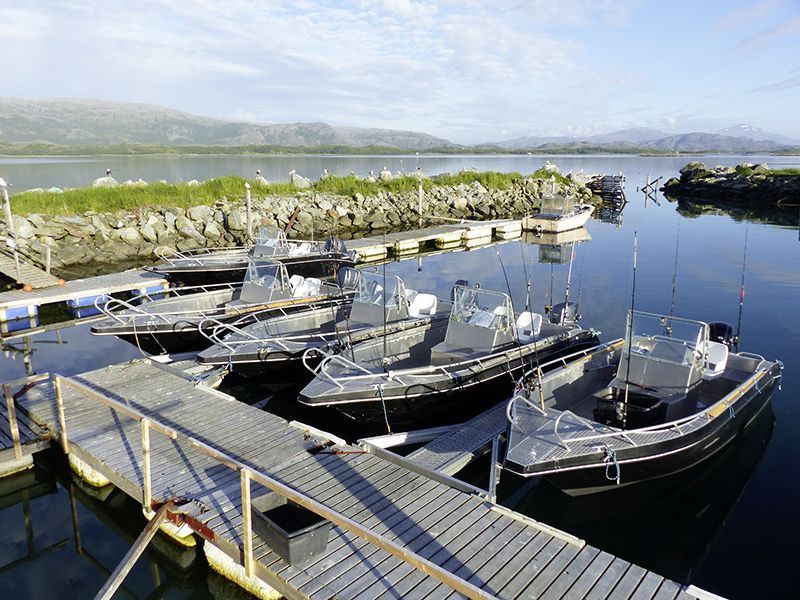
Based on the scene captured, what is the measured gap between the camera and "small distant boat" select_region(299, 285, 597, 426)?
890 centimetres

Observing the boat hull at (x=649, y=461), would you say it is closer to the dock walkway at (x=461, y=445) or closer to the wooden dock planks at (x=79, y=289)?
the dock walkway at (x=461, y=445)

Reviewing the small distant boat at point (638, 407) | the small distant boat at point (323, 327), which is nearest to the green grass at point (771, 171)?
the small distant boat at point (638, 407)

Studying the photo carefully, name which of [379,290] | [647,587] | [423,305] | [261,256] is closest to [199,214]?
[261,256]

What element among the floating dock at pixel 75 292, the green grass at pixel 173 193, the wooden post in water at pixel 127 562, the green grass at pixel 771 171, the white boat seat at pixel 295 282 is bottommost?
the wooden post in water at pixel 127 562

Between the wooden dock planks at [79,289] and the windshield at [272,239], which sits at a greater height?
the windshield at [272,239]

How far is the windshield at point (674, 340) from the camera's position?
Answer: 8.44 m

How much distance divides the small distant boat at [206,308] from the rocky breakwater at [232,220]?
10944mm

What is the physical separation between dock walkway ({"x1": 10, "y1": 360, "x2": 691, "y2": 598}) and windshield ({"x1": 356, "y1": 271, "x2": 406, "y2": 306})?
156 inches

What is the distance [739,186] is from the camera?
53.8 metres

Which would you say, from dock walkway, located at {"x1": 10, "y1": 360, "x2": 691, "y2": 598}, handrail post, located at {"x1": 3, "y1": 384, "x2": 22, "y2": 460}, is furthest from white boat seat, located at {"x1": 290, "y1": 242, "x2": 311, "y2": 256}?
handrail post, located at {"x1": 3, "y1": 384, "x2": 22, "y2": 460}

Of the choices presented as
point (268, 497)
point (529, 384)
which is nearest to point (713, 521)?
point (529, 384)

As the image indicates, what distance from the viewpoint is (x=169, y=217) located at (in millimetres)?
27375

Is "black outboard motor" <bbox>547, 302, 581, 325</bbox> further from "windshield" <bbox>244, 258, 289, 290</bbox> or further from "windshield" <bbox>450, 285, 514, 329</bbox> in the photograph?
"windshield" <bbox>244, 258, 289, 290</bbox>

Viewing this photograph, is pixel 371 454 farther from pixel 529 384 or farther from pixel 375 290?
pixel 375 290
